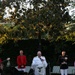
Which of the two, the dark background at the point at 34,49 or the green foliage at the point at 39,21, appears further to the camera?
the dark background at the point at 34,49

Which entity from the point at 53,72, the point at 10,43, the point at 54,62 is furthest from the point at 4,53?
the point at 53,72

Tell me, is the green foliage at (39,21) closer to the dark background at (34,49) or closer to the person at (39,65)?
the dark background at (34,49)

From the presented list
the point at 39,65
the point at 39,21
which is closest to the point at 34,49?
the point at 39,21

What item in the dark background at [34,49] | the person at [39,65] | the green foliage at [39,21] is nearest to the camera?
the person at [39,65]

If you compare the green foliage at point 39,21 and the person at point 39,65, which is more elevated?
the green foliage at point 39,21

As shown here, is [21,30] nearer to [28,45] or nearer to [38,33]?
[38,33]

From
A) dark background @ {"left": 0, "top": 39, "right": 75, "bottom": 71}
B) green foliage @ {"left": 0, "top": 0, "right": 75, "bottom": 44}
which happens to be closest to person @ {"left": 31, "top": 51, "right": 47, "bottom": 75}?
green foliage @ {"left": 0, "top": 0, "right": 75, "bottom": 44}

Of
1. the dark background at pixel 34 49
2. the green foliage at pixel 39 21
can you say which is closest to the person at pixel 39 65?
the green foliage at pixel 39 21

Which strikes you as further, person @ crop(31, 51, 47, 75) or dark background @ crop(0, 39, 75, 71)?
dark background @ crop(0, 39, 75, 71)

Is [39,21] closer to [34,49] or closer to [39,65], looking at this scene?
[34,49]

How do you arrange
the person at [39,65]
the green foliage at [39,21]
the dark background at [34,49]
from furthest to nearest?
the dark background at [34,49], the green foliage at [39,21], the person at [39,65]

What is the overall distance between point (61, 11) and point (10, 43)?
4979 mm

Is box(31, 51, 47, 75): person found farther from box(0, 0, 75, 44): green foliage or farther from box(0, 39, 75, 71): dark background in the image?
box(0, 39, 75, 71): dark background

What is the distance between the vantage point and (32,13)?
67.1 feet
